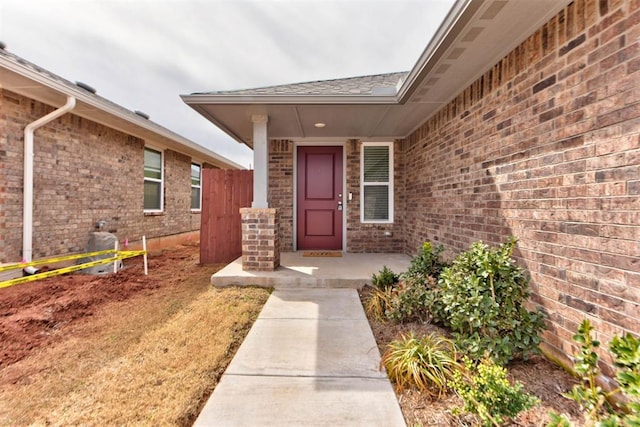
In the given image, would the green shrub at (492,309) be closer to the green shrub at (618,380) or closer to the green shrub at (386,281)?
the green shrub at (618,380)

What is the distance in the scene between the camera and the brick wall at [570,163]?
1.61 m

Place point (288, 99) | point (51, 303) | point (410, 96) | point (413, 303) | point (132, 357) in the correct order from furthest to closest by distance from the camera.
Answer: point (288, 99), point (410, 96), point (51, 303), point (413, 303), point (132, 357)

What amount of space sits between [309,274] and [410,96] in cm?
282

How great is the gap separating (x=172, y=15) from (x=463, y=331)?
5709 mm

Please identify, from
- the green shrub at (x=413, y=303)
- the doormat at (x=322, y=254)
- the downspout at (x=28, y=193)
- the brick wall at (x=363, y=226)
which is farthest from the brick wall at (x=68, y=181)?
the green shrub at (x=413, y=303)

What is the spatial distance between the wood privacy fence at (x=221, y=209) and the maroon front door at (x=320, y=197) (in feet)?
3.79

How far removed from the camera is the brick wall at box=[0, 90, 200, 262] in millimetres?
3947

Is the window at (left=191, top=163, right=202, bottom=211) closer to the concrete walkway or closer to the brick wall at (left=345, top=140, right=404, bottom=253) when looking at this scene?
the brick wall at (left=345, top=140, right=404, bottom=253)

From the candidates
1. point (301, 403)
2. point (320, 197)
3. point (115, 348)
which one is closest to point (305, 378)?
point (301, 403)

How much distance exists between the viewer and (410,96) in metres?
3.62

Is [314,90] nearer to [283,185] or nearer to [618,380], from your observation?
[283,185]

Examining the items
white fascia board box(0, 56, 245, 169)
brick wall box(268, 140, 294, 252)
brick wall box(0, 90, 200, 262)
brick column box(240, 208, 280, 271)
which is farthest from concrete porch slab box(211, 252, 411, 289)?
white fascia board box(0, 56, 245, 169)

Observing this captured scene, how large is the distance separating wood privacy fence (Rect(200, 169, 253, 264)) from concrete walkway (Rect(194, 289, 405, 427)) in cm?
285

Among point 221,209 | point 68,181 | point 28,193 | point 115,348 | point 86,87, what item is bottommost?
point 115,348
